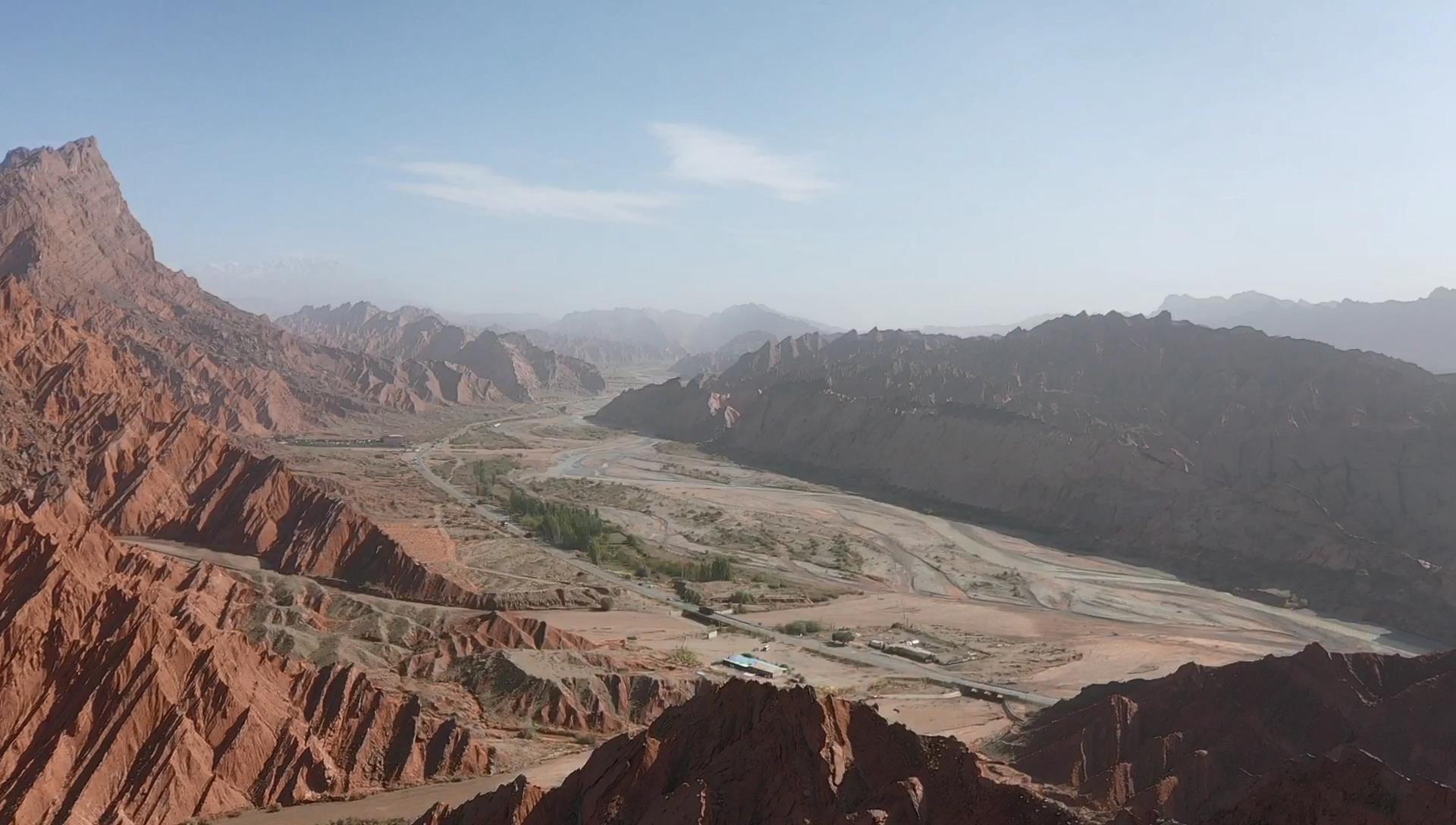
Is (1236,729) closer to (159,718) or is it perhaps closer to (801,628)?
(801,628)

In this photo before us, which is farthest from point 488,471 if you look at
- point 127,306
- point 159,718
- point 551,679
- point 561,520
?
point 159,718

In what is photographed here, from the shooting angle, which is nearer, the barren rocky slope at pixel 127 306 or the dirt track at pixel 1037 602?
the dirt track at pixel 1037 602

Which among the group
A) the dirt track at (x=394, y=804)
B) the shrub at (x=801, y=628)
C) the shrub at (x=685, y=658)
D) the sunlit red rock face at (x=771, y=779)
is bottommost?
the dirt track at (x=394, y=804)

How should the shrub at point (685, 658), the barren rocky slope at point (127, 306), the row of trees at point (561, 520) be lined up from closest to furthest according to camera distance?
the shrub at point (685, 658) → the row of trees at point (561, 520) → the barren rocky slope at point (127, 306)

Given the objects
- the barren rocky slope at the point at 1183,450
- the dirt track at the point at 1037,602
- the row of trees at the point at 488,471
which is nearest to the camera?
the dirt track at the point at 1037,602

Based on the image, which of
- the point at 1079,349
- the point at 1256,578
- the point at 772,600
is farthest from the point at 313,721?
the point at 1079,349

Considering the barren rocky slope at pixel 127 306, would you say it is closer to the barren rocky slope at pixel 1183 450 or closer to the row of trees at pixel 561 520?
the row of trees at pixel 561 520

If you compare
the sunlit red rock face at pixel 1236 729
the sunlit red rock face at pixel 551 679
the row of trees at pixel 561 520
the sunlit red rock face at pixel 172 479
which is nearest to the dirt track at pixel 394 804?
the sunlit red rock face at pixel 551 679

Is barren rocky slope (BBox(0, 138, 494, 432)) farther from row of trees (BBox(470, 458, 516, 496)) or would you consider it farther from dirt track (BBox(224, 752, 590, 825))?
dirt track (BBox(224, 752, 590, 825))
